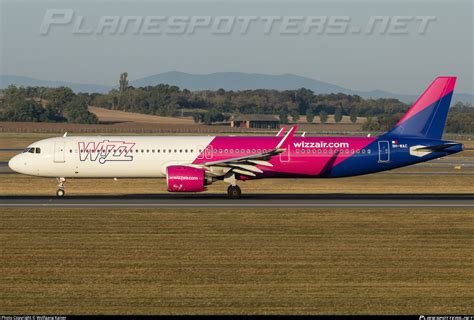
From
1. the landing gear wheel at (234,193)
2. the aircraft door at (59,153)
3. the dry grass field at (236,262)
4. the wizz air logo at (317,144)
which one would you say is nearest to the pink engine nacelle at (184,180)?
the landing gear wheel at (234,193)

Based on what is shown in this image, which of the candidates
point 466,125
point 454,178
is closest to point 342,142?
point 454,178

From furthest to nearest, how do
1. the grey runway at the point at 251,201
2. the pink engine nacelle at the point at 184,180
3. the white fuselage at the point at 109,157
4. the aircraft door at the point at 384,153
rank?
the aircraft door at the point at 384,153, the white fuselage at the point at 109,157, the pink engine nacelle at the point at 184,180, the grey runway at the point at 251,201

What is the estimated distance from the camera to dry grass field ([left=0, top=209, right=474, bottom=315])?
61.3ft

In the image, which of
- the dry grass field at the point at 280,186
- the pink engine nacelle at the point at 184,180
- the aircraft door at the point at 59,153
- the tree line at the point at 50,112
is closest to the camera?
the pink engine nacelle at the point at 184,180

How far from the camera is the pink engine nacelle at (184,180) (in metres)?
40.8

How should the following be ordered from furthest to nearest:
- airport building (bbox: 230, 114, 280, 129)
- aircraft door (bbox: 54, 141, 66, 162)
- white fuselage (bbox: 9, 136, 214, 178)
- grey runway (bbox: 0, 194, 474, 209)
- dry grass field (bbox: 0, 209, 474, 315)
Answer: airport building (bbox: 230, 114, 280, 129), aircraft door (bbox: 54, 141, 66, 162), white fuselage (bbox: 9, 136, 214, 178), grey runway (bbox: 0, 194, 474, 209), dry grass field (bbox: 0, 209, 474, 315)

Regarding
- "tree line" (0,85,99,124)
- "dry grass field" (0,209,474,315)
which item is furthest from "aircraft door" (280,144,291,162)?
"tree line" (0,85,99,124)

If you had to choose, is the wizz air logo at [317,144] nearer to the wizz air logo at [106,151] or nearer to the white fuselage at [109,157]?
the white fuselage at [109,157]

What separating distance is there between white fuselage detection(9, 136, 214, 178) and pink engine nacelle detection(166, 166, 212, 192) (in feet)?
8.30

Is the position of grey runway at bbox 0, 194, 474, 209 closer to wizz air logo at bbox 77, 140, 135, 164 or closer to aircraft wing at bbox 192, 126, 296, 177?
aircraft wing at bbox 192, 126, 296, 177

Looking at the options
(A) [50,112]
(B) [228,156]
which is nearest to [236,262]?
(B) [228,156]

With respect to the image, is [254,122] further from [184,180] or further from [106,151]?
[184,180]

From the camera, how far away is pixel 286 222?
32.5 m

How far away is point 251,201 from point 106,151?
28.9ft
